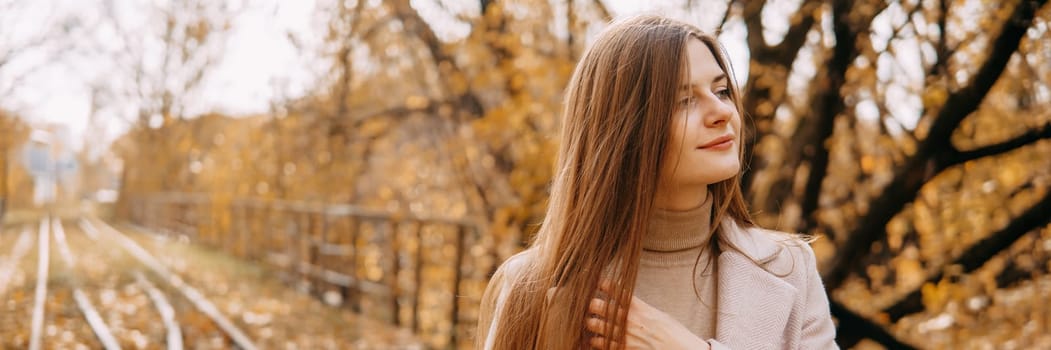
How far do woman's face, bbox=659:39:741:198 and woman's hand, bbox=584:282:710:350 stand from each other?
0.80 feet

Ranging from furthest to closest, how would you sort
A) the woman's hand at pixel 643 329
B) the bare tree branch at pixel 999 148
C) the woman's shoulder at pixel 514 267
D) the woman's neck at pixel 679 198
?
the bare tree branch at pixel 999 148 → the woman's shoulder at pixel 514 267 → the woman's neck at pixel 679 198 → the woman's hand at pixel 643 329

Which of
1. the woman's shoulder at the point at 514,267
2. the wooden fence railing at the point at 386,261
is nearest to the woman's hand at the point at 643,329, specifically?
the woman's shoulder at the point at 514,267

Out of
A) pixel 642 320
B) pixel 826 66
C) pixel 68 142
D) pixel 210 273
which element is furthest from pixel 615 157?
pixel 68 142

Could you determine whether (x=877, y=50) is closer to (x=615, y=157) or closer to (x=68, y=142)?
(x=615, y=157)

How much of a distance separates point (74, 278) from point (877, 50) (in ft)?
38.7

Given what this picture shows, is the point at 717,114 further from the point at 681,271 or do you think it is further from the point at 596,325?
the point at 596,325

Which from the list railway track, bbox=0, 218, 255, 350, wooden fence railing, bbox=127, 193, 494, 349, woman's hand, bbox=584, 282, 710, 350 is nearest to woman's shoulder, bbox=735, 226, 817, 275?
woman's hand, bbox=584, 282, 710, 350

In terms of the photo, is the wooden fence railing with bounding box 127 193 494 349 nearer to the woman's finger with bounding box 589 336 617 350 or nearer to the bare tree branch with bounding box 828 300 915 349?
the bare tree branch with bounding box 828 300 915 349

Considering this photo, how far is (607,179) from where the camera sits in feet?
5.16

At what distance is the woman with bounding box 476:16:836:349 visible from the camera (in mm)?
1541

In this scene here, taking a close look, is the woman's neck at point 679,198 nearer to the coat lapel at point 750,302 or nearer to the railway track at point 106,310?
the coat lapel at point 750,302

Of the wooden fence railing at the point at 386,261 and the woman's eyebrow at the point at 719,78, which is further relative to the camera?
the wooden fence railing at the point at 386,261

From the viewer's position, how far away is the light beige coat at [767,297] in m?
1.59

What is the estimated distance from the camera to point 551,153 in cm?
510
